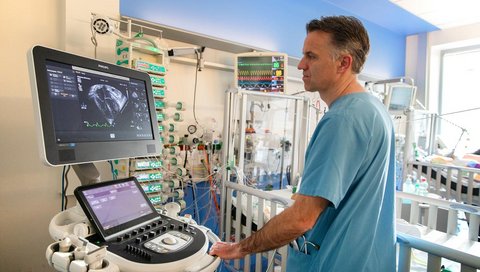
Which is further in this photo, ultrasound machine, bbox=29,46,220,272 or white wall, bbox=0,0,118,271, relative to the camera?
white wall, bbox=0,0,118,271

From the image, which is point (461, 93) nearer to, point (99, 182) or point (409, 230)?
point (409, 230)

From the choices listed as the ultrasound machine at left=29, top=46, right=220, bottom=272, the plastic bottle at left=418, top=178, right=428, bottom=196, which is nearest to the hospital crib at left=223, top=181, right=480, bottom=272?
the ultrasound machine at left=29, top=46, right=220, bottom=272

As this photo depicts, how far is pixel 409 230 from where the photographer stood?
1456 mm

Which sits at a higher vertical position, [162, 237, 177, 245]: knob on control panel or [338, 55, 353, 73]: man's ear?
[338, 55, 353, 73]: man's ear

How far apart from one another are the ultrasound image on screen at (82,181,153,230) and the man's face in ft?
2.46

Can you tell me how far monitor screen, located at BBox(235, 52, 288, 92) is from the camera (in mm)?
2391

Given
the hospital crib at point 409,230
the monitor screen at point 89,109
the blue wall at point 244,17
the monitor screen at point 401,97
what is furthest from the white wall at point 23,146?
the monitor screen at point 401,97

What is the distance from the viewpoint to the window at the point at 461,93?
4473mm

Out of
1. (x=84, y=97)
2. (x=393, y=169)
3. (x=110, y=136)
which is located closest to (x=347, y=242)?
(x=393, y=169)

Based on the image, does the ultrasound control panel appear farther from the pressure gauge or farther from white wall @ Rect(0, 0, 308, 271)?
the pressure gauge

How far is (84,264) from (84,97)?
0.54 metres

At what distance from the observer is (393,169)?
101 centimetres

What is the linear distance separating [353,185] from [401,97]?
2517 mm

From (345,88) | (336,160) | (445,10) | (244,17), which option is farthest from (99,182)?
(445,10)
